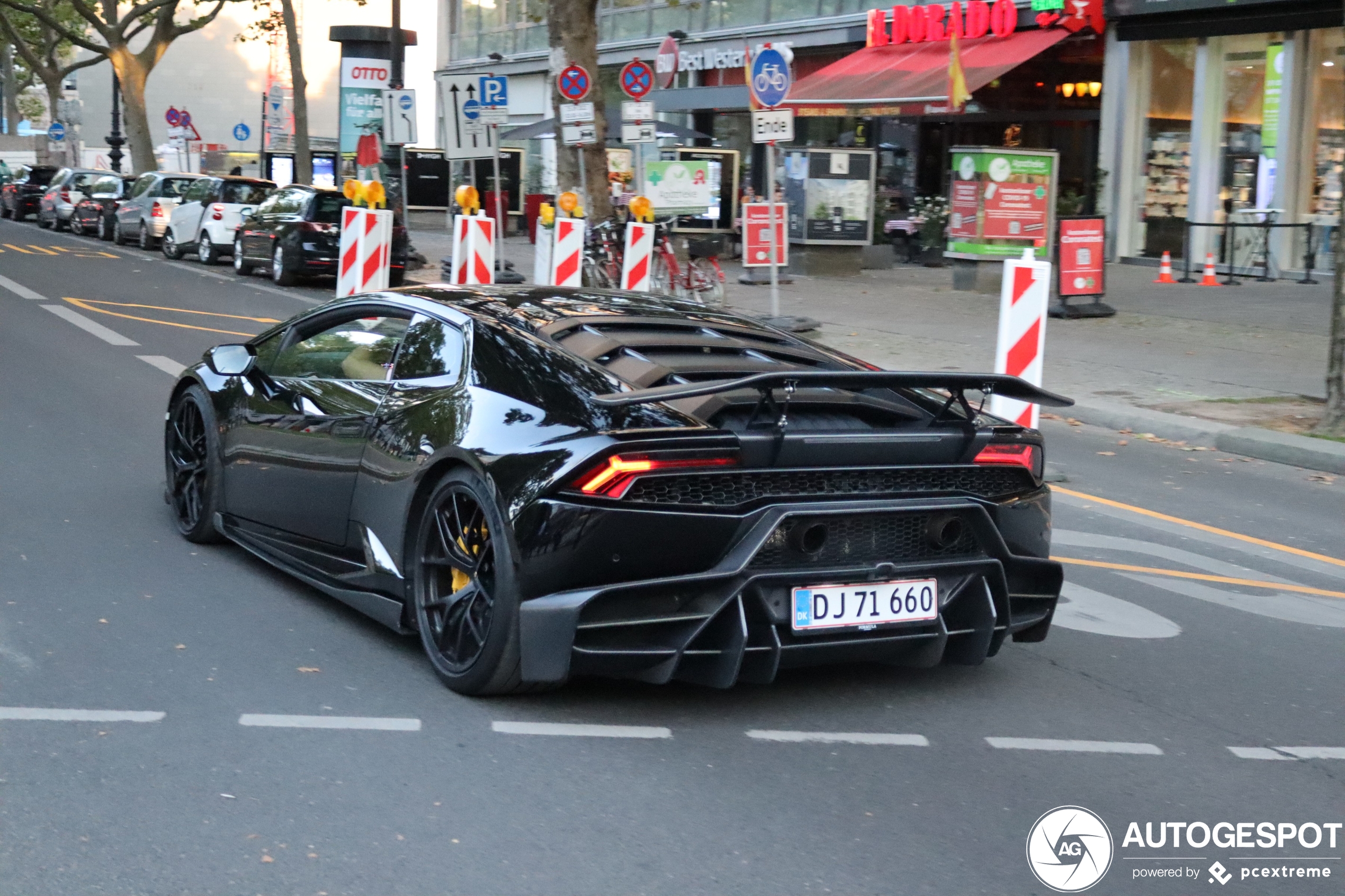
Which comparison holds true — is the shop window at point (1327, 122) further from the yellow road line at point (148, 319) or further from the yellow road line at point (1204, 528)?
the yellow road line at point (1204, 528)

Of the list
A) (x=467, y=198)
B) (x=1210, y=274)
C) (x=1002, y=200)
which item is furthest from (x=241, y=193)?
(x=1210, y=274)

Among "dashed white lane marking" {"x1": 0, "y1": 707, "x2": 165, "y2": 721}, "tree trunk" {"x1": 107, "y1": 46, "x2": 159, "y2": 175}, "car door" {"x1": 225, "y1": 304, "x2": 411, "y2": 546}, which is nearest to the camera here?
"dashed white lane marking" {"x1": 0, "y1": 707, "x2": 165, "y2": 721}

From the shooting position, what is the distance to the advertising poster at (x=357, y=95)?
34812 millimetres

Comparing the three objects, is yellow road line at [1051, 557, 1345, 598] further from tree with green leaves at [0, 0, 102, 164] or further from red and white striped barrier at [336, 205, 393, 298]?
tree with green leaves at [0, 0, 102, 164]

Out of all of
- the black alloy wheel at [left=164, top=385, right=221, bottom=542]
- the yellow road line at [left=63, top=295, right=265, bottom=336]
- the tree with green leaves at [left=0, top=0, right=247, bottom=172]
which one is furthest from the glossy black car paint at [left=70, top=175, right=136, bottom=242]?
the black alloy wheel at [left=164, top=385, right=221, bottom=542]

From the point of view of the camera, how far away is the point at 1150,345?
16578mm

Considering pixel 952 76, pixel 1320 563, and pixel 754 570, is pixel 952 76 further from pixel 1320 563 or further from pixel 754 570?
pixel 754 570

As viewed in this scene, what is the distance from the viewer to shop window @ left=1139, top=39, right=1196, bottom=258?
2623 cm

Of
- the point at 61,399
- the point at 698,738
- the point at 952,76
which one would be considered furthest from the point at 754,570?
the point at 952,76

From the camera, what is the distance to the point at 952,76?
25766 mm

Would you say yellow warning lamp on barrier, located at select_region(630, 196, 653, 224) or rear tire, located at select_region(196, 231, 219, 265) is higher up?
yellow warning lamp on barrier, located at select_region(630, 196, 653, 224)

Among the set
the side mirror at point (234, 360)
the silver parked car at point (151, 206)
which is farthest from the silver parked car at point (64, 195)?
the side mirror at point (234, 360)

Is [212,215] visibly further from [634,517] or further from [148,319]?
[634,517]

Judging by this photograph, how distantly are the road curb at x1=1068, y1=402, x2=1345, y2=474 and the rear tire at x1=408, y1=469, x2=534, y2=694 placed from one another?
7590 millimetres
